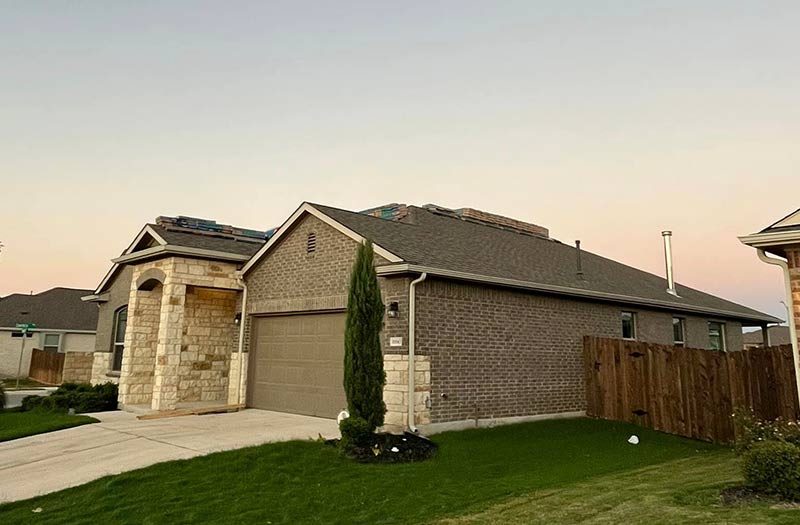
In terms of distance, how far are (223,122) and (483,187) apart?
8.83 m

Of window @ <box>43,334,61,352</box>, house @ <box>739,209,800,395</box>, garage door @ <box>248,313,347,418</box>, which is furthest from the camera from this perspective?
window @ <box>43,334,61,352</box>

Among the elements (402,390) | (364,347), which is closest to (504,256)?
(402,390)

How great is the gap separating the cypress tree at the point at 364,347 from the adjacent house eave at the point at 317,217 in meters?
0.86

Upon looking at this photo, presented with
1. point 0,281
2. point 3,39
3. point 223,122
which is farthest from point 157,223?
point 0,281

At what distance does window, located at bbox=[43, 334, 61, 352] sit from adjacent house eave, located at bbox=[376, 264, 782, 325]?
1207 inches

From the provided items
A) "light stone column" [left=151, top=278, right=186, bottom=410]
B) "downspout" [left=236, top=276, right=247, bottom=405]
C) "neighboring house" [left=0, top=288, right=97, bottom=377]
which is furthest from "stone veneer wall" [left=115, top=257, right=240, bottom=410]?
"neighboring house" [left=0, top=288, right=97, bottom=377]

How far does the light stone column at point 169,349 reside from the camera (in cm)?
1372

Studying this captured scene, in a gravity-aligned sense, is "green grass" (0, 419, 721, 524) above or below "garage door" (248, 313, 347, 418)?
below

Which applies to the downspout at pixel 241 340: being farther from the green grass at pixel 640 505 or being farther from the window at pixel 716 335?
the window at pixel 716 335

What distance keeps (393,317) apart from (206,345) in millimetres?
7292

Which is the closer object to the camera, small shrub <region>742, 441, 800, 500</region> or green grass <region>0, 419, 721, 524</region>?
small shrub <region>742, 441, 800, 500</region>

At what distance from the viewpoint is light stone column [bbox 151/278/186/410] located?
13719 mm

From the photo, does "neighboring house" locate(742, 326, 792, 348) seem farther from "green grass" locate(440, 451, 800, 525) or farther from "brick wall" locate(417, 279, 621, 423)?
"green grass" locate(440, 451, 800, 525)

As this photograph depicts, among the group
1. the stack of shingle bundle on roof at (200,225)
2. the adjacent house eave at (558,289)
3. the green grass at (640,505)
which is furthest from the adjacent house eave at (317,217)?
the green grass at (640,505)
